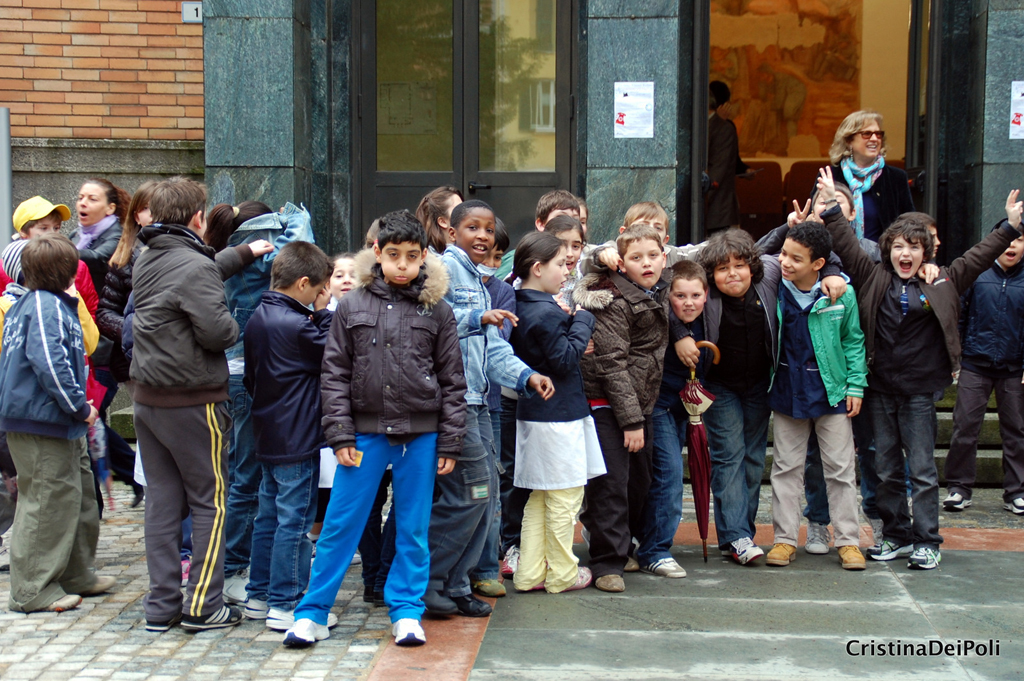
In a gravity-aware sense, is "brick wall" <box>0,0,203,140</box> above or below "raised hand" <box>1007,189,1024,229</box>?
above

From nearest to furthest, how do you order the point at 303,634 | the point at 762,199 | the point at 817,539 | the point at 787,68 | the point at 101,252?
1. the point at 303,634
2. the point at 817,539
3. the point at 101,252
4. the point at 762,199
5. the point at 787,68

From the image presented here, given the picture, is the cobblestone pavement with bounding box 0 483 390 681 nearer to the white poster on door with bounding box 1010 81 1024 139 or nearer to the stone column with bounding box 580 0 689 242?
the stone column with bounding box 580 0 689 242

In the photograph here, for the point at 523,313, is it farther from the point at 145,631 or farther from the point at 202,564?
the point at 145,631

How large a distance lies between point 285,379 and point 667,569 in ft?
6.89

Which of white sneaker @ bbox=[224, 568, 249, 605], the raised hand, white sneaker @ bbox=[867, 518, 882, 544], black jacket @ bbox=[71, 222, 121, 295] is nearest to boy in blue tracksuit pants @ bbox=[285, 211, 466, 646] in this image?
white sneaker @ bbox=[224, 568, 249, 605]

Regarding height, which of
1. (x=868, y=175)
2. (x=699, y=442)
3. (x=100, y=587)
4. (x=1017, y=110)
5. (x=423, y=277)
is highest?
(x=1017, y=110)

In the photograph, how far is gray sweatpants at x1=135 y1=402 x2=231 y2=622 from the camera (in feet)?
14.6

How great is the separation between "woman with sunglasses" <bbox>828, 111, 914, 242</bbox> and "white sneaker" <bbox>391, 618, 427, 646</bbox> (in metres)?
3.71

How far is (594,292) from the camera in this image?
201 inches

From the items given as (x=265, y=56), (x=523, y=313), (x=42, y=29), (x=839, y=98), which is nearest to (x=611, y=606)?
(x=523, y=313)

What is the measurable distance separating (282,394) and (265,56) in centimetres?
454

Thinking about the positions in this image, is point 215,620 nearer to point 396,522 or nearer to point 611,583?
point 396,522

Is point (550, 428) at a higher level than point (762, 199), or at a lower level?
lower

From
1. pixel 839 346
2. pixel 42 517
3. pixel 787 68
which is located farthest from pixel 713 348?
pixel 787 68
